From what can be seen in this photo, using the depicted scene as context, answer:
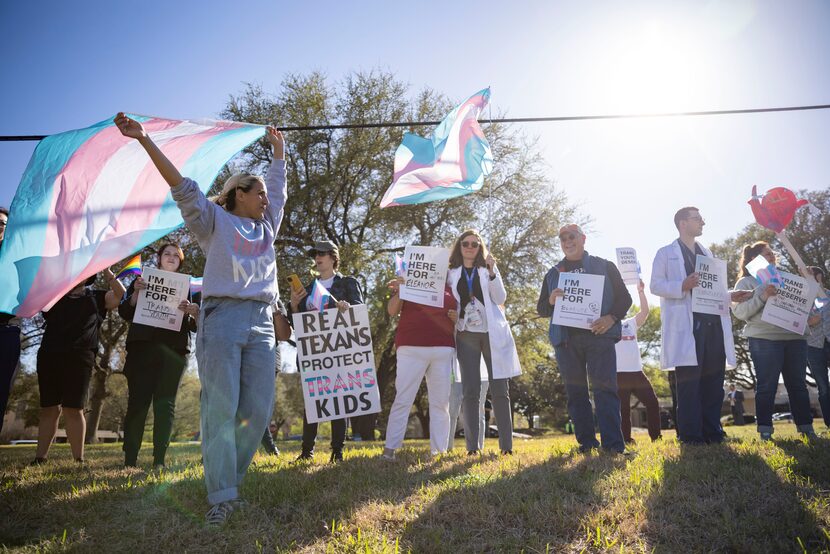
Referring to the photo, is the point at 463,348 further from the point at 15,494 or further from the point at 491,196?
the point at 491,196

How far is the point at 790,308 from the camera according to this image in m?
6.76

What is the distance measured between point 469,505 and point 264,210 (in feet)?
8.72

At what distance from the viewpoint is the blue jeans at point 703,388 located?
6.02 m

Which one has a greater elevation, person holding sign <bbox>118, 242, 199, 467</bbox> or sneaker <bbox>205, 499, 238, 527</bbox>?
person holding sign <bbox>118, 242, 199, 467</bbox>

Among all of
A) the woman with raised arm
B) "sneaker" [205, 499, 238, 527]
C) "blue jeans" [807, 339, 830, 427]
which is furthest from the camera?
"blue jeans" [807, 339, 830, 427]

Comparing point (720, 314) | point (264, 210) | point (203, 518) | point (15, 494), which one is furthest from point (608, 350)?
point (15, 494)

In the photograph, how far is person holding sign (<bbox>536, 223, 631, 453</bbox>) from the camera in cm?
576

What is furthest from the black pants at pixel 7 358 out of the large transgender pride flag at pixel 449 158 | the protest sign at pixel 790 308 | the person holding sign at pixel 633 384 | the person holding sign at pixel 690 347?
the protest sign at pixel 790 308

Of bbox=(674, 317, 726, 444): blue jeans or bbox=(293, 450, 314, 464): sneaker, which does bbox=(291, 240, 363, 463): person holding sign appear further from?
bbox=(674, 317, 726, 444): blue jeans

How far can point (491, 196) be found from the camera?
21125mm

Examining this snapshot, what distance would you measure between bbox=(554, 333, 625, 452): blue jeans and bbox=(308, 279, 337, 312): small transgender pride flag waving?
265cm

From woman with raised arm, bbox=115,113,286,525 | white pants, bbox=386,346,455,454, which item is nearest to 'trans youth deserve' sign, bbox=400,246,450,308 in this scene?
white pants, bbox=386,346,455,454

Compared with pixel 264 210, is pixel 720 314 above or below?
below

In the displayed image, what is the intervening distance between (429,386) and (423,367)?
0.78 ft
